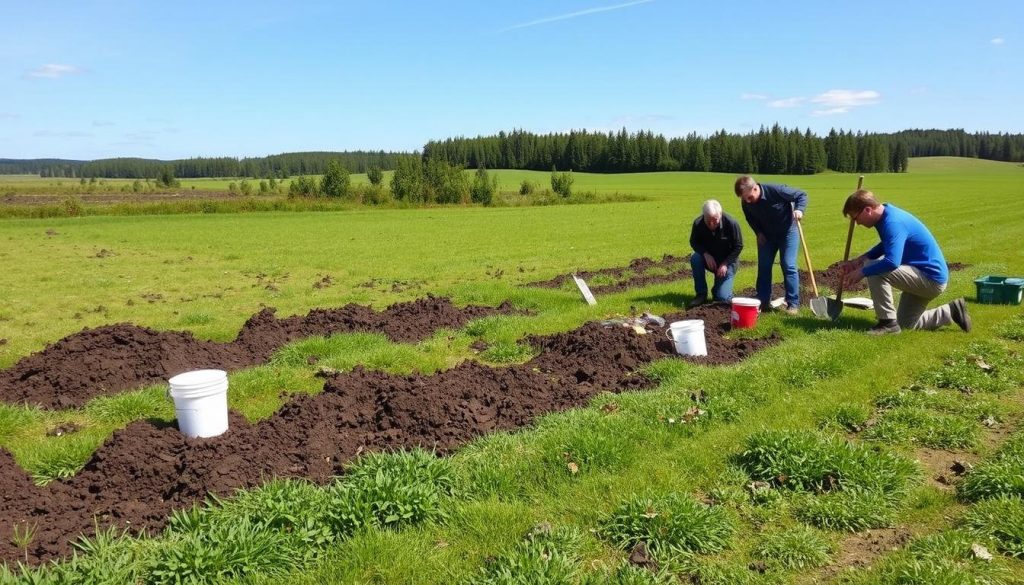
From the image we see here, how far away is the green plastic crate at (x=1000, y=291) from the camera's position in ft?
33.5

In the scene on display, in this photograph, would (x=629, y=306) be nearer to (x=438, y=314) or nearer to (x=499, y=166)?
(x=438, y=314)

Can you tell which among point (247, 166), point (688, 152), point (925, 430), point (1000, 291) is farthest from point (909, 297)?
point (247, 166)

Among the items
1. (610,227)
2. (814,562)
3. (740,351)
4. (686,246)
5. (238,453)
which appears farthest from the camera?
(610,227)

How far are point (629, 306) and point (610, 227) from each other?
2151cm

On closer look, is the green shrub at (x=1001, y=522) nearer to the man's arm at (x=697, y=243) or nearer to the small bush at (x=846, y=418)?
the small bush at (x=846, y=418)

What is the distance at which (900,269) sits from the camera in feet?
27.7

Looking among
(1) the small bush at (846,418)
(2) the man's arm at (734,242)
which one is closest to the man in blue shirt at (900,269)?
(2) the man's arm at (734,242)

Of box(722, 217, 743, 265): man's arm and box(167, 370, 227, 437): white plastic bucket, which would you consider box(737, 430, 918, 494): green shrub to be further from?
box(722, 217, 743, 265): man's arm

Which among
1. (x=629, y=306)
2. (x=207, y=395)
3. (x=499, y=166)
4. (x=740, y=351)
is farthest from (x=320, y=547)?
(x=499, y=166)

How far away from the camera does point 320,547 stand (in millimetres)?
3945

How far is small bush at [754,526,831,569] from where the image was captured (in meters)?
3.80

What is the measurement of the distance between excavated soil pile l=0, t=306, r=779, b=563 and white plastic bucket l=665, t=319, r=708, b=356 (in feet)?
0.67

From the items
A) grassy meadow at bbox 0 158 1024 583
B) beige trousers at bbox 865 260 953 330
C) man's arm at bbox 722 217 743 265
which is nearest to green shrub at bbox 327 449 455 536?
grassy meadow at bbox 0 158 1024 583

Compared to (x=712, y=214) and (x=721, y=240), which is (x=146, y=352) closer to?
(x=712, y=214)
